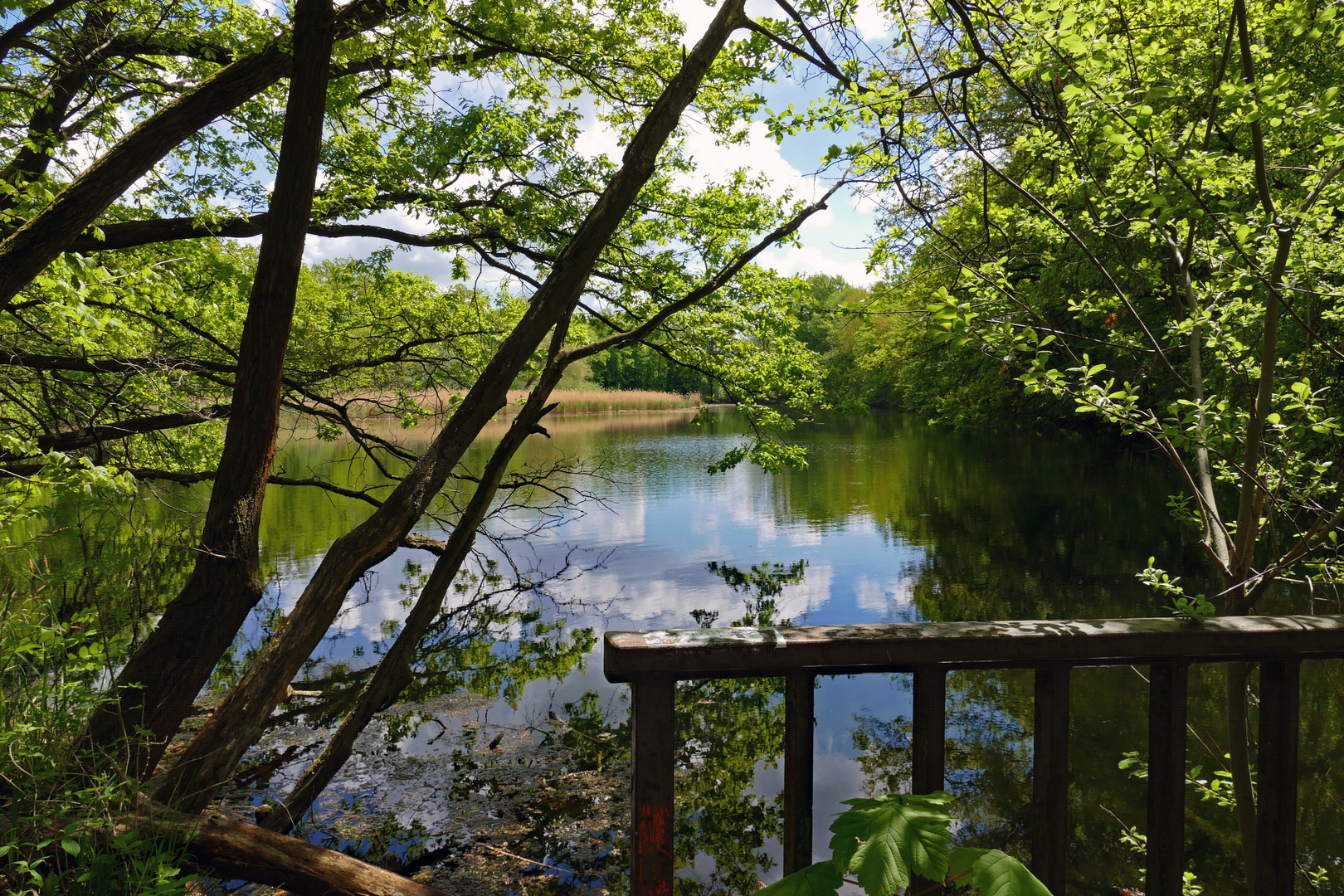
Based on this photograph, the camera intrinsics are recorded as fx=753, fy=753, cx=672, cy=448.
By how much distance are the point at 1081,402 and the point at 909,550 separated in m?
10.4

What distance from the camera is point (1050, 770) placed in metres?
1.45

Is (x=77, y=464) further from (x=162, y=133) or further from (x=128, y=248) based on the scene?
(x=128, y=248)

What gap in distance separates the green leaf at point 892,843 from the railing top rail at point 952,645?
0.28m

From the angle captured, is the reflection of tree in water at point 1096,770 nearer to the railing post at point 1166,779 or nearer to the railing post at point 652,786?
the railing post at point 1166,779

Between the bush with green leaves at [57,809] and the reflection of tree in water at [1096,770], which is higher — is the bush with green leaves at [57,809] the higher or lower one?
the higher one

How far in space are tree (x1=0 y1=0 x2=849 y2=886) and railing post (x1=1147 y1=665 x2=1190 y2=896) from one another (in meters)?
2.52

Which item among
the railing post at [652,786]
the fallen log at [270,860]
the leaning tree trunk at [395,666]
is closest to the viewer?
the railing post at [652,786]

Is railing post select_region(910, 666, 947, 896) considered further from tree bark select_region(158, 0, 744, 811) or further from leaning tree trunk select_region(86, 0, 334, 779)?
leaning tree trunk select_region(86, 0, 334, 779)

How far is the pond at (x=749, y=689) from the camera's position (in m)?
4.73

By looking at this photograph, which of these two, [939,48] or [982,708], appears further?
[982,708]

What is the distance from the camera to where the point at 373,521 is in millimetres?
3344

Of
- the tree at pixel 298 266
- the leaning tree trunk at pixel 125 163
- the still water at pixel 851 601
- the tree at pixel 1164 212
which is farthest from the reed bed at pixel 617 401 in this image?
the tree at pixel 1164 212

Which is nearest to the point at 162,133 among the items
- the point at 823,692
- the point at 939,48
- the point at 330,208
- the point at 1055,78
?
the point at 330,208

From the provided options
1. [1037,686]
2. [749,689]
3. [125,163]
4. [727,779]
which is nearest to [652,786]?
[1037,686]
